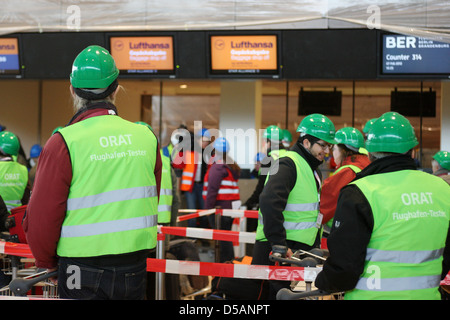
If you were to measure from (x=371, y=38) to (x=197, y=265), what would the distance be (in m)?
5.44

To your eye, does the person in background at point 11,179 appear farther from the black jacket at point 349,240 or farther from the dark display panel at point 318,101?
the dark display panel at point 318,101

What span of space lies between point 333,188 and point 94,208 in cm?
324

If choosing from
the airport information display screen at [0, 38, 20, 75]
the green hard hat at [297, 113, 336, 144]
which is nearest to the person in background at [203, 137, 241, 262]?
the airport information display screen at [0, 38, 20, 75]

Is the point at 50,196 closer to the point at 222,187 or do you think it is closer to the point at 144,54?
the point at 222,187

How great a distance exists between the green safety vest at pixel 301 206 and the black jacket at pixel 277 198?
0.17ft

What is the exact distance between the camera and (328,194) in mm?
5570

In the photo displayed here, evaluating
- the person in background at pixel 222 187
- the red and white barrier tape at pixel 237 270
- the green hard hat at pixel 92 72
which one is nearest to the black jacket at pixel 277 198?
the red and white barrier tape at pixel 237 270

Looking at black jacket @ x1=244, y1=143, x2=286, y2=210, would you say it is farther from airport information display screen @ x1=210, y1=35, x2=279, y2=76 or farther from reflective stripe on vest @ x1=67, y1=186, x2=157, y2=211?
reflective stripe on vest @ x1=67, y1=186, x2=157, y2=211

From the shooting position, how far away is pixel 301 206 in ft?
14.0

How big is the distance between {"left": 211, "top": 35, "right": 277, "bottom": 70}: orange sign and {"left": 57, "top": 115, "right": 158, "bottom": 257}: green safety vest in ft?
20.0

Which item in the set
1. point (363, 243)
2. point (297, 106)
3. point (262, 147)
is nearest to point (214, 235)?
point (363, 243)

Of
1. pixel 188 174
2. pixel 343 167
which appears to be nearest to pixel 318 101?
pixel 188 174

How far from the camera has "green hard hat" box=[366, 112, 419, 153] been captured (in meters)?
2.79

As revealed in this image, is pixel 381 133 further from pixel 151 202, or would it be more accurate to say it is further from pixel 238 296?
pixel 238 296
